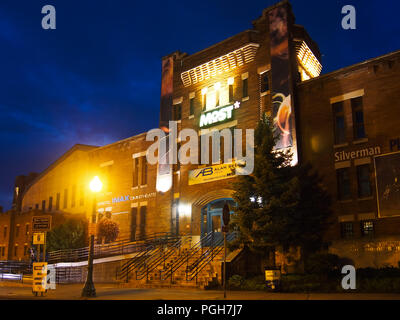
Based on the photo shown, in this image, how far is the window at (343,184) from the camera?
932 inches

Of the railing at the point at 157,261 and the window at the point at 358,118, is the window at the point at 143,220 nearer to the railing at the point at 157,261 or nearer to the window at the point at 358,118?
the railing at the point at 157,261

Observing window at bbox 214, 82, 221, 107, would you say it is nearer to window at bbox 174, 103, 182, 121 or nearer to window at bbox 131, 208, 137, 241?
window at bbox 174, 103, 182, 121

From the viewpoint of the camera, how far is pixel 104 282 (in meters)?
28.7

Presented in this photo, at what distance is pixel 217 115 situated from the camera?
29.9 meters

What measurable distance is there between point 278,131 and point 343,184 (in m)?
5.08

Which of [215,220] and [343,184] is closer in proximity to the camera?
[343,184]

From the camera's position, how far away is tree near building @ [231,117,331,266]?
20500 millimetres

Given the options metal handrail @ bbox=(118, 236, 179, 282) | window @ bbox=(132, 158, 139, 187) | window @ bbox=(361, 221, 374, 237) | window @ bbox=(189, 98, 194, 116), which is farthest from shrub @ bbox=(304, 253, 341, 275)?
window @ bbox=(132, 158, 139, 187)

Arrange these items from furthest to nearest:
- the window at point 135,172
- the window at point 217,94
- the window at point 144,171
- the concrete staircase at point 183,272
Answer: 1. the window at point 135,172
2. the window at point 144,171
3. the window at point 217,94
4. the concrete staircase at point 183,272

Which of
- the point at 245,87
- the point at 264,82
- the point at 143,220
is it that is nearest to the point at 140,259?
the point at 143,220

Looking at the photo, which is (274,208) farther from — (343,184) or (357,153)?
(357,153)

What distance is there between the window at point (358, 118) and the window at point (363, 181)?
6.21 feet

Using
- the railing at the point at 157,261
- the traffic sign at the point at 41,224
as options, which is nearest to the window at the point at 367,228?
the railing at the point at 157,261

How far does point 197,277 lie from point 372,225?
9769 mm
